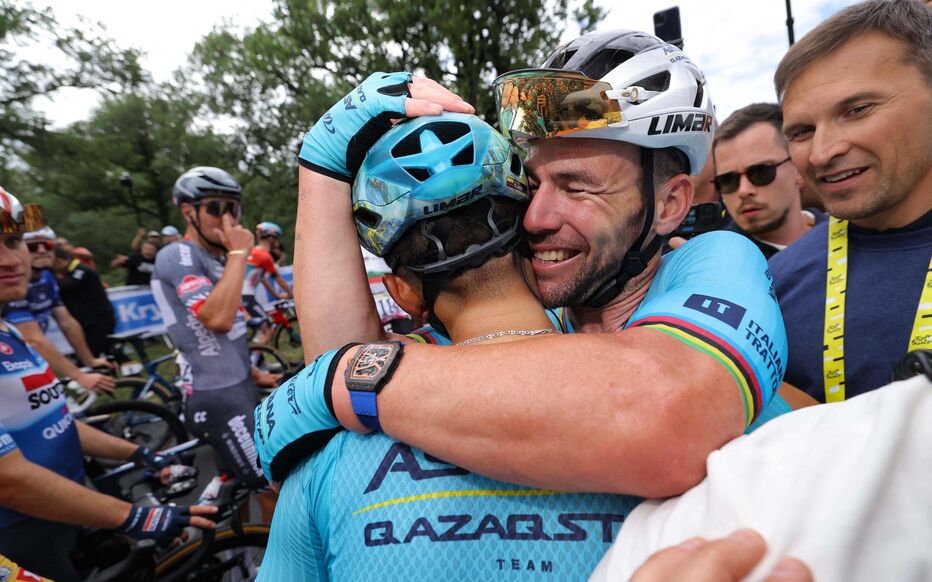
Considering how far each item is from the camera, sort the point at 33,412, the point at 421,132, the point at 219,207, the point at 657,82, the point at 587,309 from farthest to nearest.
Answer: the point at 219,207, the point at 33,412, the point at 587,309, the point at 657,82, the point at 421,132

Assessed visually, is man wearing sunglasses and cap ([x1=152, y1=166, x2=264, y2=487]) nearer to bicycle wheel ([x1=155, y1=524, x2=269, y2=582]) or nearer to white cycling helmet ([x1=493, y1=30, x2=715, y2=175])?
bicycle wheel ([x1=155, y1=524, x2=269, y2=582])

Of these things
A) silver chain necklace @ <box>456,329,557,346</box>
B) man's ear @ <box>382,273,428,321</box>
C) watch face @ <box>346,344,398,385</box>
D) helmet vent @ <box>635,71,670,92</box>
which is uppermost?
helmet vent @ <box>635,71,670,92</box>

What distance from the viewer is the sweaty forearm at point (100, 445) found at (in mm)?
3639

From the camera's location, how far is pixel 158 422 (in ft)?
23.3

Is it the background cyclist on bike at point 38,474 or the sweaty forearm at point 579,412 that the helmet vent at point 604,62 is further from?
the background cyclist on bike at point 38,474

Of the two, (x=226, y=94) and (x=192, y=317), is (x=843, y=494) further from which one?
(x=226, y=94)

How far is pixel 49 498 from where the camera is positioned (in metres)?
2.37

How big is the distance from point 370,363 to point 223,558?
3656 millimetres

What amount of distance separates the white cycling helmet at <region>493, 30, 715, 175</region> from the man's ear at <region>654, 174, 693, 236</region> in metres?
0.13

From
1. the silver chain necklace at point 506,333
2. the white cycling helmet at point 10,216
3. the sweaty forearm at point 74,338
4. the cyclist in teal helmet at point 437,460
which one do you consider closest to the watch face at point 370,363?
the cyclist in teal helmet at point 437,460

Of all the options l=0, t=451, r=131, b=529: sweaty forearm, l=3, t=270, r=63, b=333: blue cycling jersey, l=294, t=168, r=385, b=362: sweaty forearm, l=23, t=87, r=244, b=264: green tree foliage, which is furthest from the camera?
l=23, t=87, r=244, b=264: green tree foliage

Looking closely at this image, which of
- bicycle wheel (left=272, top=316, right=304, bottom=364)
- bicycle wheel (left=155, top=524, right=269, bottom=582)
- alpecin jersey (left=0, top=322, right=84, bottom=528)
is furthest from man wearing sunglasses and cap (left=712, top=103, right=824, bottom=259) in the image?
bicycle wheel (left=272, top=316, right=304, bottom=364)

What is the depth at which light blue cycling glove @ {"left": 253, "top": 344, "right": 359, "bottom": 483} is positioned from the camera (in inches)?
51.3

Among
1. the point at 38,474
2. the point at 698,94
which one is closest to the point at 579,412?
the point at 698,94
